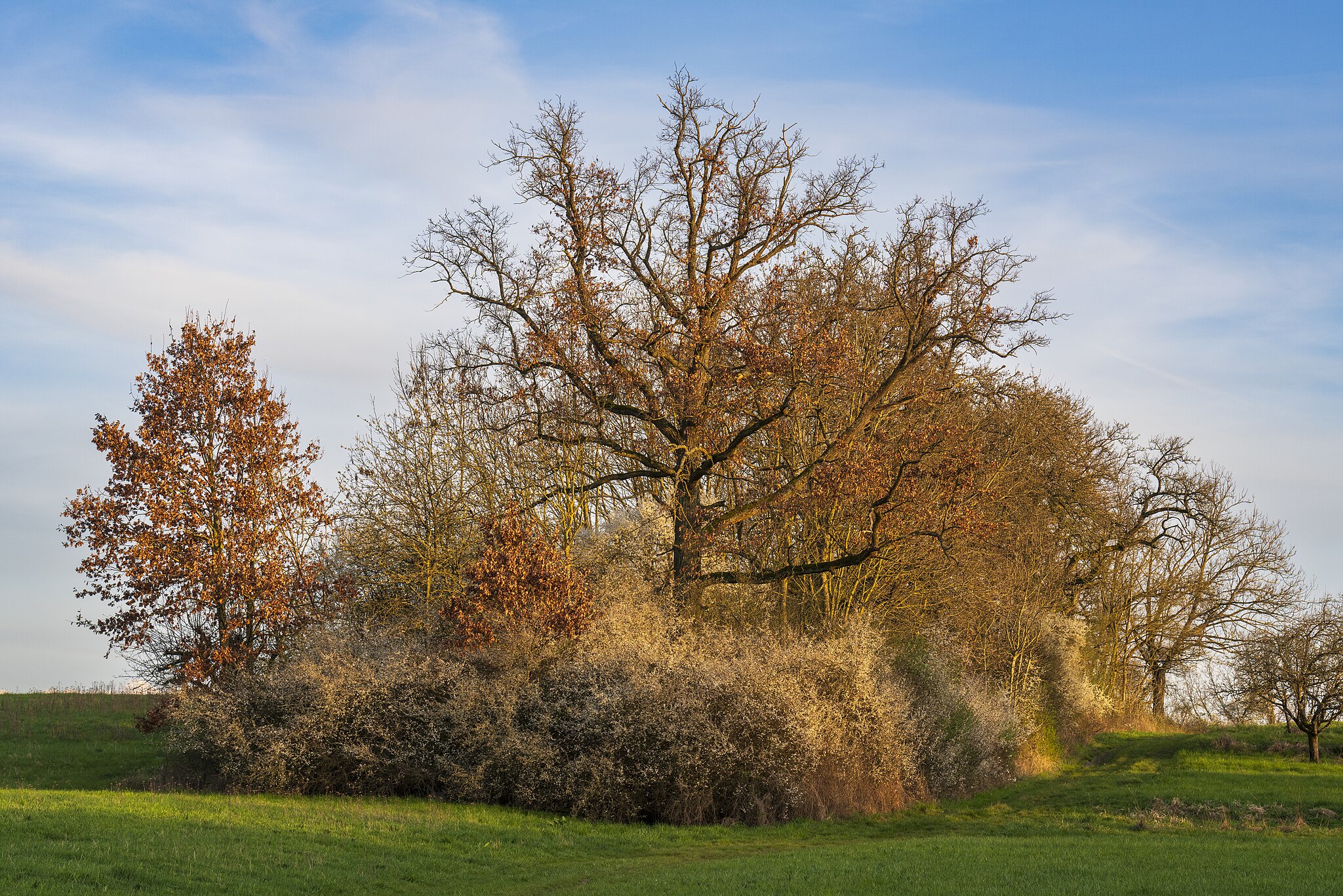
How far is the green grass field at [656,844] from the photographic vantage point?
12398 mm

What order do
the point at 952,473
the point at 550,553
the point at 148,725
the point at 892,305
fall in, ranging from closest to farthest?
the point at 550,553 < the point at 148,725 < the point at 952,473 < the point at 892,305

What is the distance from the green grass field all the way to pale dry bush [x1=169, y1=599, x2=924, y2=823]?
2.57 ft

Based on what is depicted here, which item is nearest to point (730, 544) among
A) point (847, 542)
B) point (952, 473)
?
point (847, 542)

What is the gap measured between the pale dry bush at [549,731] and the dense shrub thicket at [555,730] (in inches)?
1.3

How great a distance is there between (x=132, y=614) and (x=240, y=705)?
14.9 feet

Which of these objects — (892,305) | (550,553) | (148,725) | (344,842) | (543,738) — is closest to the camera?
(344,842)

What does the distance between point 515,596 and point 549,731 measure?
8.74 ft

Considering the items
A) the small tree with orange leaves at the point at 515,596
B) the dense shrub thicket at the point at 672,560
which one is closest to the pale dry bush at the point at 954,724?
the dense shrub thicket at the point at 672,560

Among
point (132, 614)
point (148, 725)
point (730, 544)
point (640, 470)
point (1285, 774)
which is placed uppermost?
point (640, 470)

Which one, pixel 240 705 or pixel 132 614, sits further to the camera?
pixel 132 614

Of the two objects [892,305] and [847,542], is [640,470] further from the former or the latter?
[892,305]

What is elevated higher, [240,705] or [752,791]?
[240,705]

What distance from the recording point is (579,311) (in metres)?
25.6

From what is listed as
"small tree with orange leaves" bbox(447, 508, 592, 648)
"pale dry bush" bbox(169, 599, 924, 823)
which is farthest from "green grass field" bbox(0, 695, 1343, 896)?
"small tree with orange leaves" bbox(447, 508, 592, 648)
